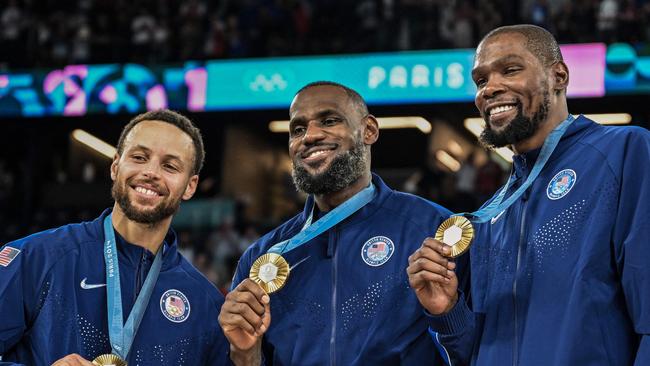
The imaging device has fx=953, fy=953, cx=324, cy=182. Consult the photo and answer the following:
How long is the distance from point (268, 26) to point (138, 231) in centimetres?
1253

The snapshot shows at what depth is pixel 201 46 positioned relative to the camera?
16.5m

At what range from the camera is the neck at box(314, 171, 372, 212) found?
4.18 meters

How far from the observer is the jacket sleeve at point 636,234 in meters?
3.04

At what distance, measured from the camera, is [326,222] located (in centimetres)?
400

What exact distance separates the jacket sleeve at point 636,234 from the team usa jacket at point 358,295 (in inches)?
37.0

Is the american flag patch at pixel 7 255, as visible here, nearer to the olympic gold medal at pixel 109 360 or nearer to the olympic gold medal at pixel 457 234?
the olympic gold medal at pixel 109 360

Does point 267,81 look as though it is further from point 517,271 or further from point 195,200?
point 517,271

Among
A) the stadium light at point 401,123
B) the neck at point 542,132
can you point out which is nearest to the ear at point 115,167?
the neck at point 542,132

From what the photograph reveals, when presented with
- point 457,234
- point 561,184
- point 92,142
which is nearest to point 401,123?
point 92,142

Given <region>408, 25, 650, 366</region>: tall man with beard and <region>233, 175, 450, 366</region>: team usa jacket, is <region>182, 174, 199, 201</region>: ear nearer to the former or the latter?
<region>233, 175, 450, 366</region>: team usa jacket

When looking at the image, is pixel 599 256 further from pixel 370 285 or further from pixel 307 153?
pixel 307 153

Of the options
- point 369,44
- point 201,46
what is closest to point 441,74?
point 369,44

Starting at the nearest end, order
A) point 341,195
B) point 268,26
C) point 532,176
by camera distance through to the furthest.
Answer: point 532,176 → point 341,195 → point 268,26

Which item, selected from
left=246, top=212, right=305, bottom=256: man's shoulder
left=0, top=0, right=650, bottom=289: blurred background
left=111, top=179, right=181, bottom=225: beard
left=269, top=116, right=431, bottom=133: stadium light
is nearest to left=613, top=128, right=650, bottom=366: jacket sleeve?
left=246, top=212, right=305, bottom=256: man's shoulder
